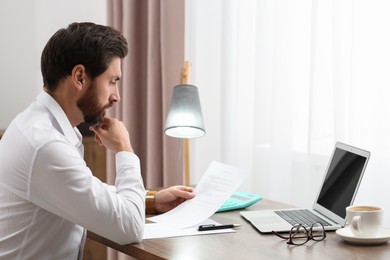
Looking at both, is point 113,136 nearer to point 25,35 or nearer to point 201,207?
point 201,207

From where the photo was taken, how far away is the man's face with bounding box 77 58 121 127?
1822 millimetres

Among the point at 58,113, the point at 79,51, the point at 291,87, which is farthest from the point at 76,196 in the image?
the point at 291,87

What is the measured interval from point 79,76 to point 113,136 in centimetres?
22

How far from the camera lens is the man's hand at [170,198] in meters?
2.12

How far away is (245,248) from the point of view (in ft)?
5.50

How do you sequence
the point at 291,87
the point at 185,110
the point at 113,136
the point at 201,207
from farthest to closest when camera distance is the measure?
the point at 291,87
the point at 185,110
the point at 201,207
the point at 113,136

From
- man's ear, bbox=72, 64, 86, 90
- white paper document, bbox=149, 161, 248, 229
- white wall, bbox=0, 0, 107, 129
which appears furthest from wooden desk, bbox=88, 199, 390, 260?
white wall, bbox=0, 0, 107, 129

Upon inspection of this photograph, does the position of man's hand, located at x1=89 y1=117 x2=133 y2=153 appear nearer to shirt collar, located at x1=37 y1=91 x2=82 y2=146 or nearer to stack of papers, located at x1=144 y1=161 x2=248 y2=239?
shirt collar, located at x1=37 y1=91 x2=82 y2=146

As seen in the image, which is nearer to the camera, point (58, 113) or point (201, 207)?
point (58, 113)

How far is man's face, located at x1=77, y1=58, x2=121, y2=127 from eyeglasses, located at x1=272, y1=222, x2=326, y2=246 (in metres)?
0.59

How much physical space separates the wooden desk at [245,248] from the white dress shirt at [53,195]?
74 mm

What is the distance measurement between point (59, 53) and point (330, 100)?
1130 mm

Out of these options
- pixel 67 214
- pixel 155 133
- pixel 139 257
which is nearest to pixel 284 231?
pixel 139 257

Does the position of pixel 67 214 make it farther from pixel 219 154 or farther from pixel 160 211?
pixel 219 154
